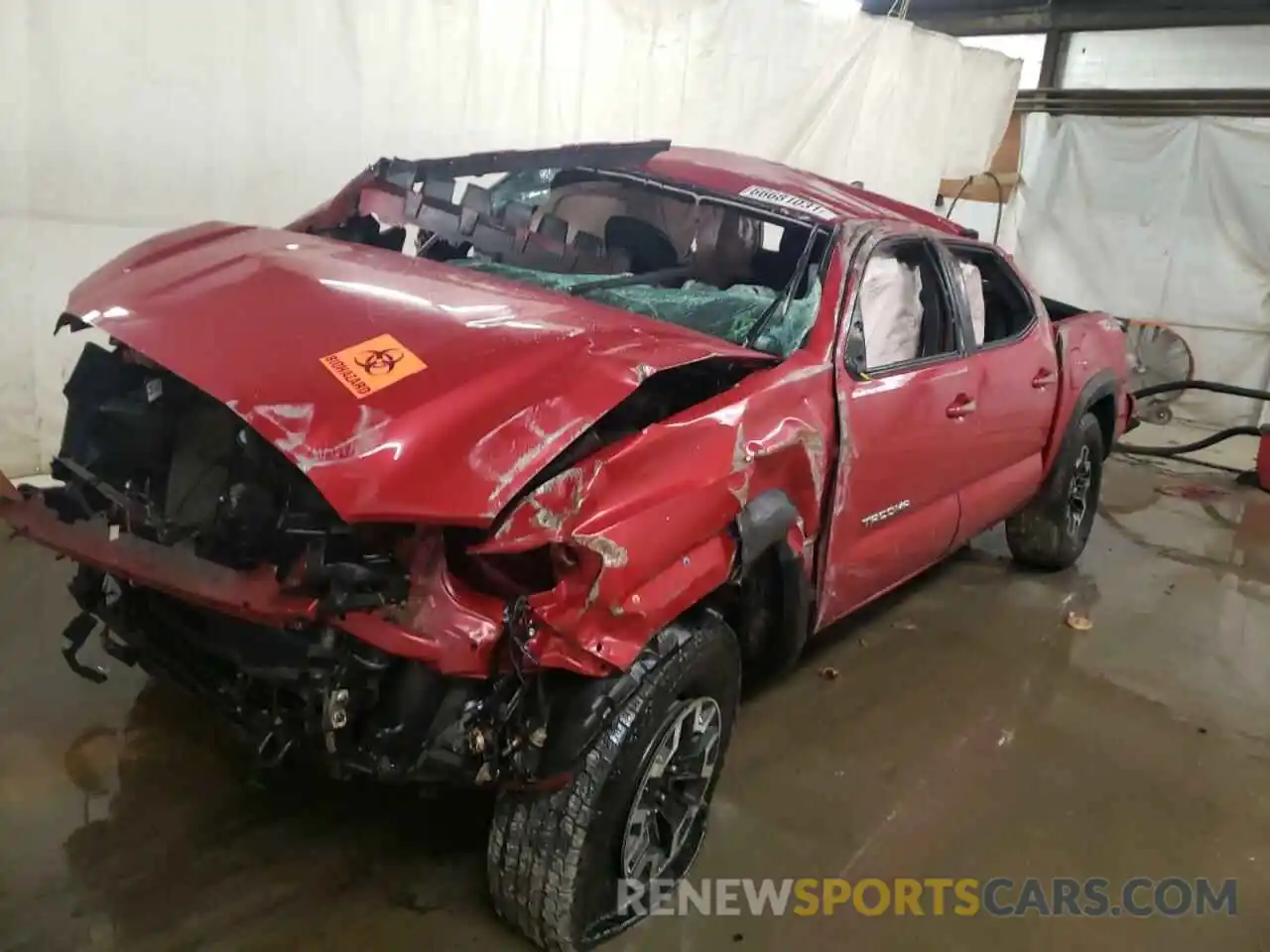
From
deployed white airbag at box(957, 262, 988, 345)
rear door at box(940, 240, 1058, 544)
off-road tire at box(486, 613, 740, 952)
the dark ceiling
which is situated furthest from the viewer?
the dark ceiling

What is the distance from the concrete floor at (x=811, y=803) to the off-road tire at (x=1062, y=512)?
0.51 meters

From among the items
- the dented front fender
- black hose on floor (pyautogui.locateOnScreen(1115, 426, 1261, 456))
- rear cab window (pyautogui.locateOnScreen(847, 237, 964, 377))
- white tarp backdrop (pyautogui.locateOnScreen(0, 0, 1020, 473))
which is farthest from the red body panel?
black hose on floor (pyautogui.locateOnScreen(1115, 426, 1261, 456))

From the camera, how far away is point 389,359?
2.00 metres

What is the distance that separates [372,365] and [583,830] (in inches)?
40.1

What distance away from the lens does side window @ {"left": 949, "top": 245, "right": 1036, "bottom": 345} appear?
149 inches

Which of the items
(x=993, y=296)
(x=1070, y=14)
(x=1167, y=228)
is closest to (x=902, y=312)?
(x=993, y=296)

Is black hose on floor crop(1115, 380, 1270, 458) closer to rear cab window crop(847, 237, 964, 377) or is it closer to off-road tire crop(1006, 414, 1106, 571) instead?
off-road tire crop(1006, 414, 1106, 571)

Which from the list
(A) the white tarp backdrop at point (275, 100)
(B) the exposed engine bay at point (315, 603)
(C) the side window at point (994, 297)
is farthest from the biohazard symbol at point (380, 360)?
(A) the white tarp backdrop at point (275, 100)

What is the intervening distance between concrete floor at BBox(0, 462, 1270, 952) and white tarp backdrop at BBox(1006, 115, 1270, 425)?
18.1 ft

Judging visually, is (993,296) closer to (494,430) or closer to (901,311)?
(901,311)

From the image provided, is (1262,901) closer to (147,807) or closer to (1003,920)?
(1003,920)

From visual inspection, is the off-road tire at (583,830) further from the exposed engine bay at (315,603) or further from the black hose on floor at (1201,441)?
the black hose on floor at (1201,441)

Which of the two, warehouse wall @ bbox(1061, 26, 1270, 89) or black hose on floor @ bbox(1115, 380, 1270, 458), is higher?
warehouse wall @ bbox(1061, 26, 1270, 89)

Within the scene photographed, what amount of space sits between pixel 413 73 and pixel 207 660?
345 cm
